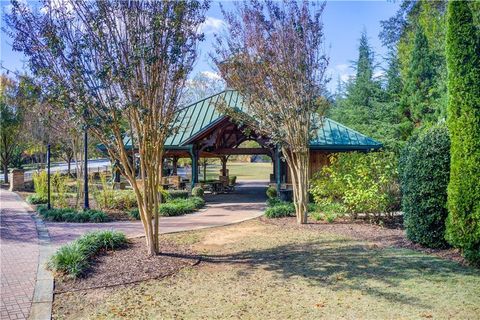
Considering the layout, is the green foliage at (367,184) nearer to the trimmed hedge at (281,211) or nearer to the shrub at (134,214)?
the trimmed hedge at (281,211)

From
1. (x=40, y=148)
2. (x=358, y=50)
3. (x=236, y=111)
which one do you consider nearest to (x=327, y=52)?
(x=236, y=111)

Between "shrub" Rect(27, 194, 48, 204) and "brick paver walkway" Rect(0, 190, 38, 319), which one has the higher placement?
"shrub" Rect(27, 194, 48, 204)

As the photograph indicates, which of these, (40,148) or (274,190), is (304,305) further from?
(40,148)

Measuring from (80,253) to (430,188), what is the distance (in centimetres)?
634

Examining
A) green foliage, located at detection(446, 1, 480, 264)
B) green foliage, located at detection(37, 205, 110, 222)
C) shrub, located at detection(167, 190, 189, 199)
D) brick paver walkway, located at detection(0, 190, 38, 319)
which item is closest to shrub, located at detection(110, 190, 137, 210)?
green foliage, located at detection(37, 205, 110, 222)

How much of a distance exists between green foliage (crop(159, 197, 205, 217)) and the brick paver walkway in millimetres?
3699

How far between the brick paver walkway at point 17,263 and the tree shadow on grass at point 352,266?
286cm

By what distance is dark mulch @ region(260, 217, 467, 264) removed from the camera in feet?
23.7

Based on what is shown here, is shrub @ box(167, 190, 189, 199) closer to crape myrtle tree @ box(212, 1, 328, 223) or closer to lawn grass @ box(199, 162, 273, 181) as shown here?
crape myrtle tree @ box(212, 1, 328, 223)

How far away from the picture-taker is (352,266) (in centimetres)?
635

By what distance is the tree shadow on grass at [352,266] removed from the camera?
17.7 feet

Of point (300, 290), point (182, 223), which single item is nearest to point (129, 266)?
point (300, 290)

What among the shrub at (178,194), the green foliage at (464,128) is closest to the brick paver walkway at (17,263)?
the shrub at (178,194)

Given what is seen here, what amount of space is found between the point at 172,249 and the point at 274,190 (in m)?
8.32
